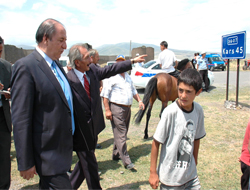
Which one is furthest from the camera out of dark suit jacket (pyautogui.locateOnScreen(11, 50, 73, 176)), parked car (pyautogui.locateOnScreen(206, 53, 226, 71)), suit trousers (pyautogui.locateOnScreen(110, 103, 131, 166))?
parked car (pyautogui.locateOnScreen(206, 53, 226, 71))

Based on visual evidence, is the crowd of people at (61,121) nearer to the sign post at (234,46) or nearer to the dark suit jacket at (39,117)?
the dark suit jacket at (39,117)

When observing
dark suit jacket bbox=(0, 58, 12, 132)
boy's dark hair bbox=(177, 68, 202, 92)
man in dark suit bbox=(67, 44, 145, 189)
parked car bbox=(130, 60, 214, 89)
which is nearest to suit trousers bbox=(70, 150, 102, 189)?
man in dark suit bbox=(67, 44, 145, 189)

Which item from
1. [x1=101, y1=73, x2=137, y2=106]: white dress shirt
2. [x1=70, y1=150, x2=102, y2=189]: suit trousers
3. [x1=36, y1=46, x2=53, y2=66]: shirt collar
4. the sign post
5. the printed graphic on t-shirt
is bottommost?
[x1=70, y1=150, x2=102, y2=189]: suit trousers

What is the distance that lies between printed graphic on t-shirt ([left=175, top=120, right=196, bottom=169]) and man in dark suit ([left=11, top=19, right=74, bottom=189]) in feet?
3.33

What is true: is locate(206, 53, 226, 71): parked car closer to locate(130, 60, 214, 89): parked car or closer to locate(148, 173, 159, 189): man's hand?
locate(130, 60, 214, 89): parked car

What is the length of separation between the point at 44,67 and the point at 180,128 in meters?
1.32

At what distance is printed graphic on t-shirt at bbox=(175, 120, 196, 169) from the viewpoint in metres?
1.96

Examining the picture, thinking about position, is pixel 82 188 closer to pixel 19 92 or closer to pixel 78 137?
pixel 78 137

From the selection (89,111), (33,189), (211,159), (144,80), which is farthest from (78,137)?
(144,80)

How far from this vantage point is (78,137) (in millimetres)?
2402

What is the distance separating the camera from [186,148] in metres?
1.98

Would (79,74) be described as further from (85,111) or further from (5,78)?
(5,78)

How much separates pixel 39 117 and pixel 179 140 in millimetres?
1247

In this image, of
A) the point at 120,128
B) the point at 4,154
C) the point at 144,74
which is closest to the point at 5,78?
the point at 4,154
